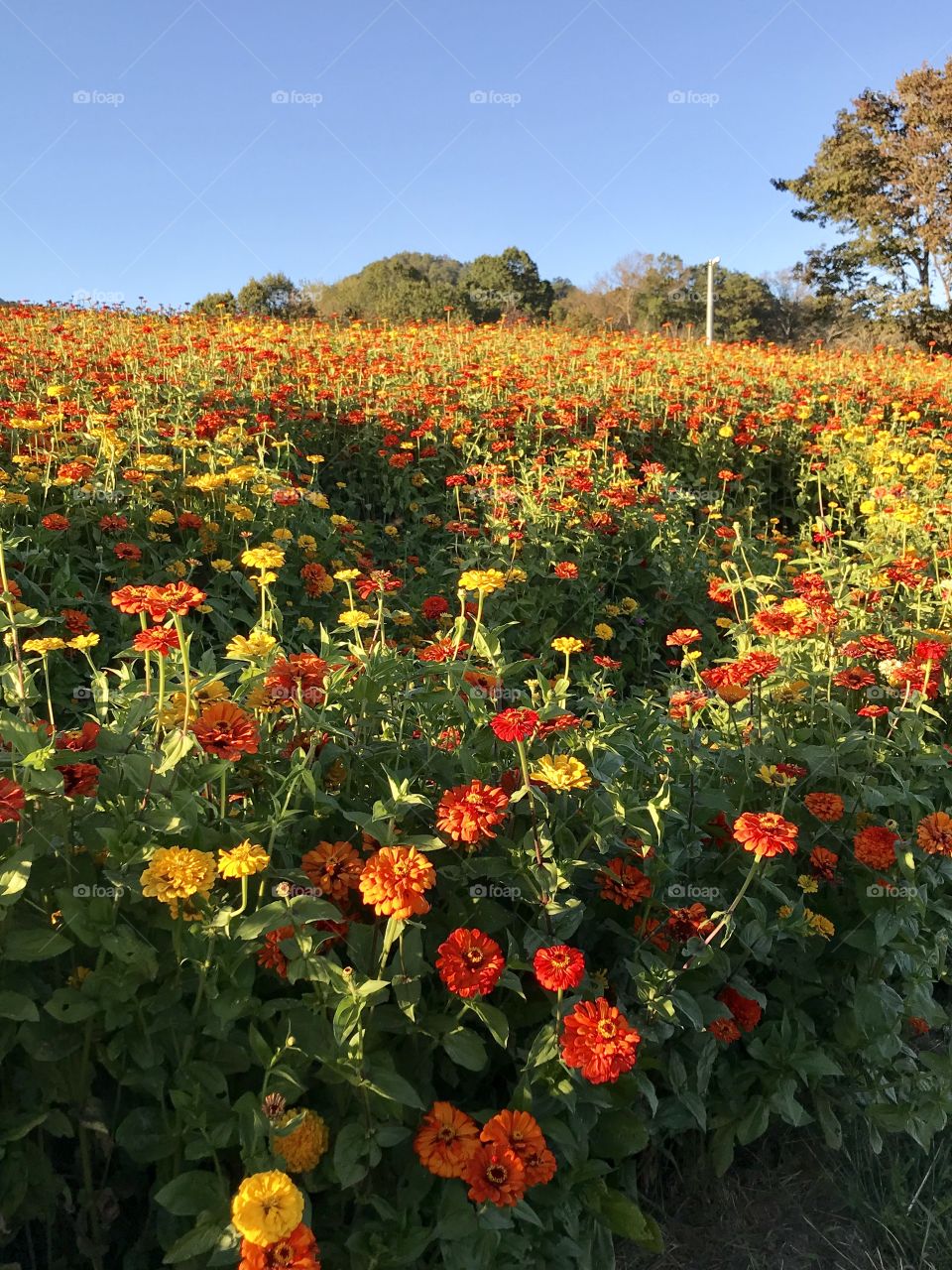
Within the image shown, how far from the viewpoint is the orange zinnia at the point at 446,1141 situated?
1.33 metres

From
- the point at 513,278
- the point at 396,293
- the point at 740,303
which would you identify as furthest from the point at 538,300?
the point at 740,303

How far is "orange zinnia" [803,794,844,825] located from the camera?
1929 millimetres

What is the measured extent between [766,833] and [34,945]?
1.21 meters

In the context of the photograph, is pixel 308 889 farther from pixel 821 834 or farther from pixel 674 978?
pixel 821 834

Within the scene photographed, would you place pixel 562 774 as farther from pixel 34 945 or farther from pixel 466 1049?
pixel 34 945

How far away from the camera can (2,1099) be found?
1.42 metres

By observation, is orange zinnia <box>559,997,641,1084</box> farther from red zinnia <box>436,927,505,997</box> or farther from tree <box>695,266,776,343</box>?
tree <box>695,266,776,343</box>

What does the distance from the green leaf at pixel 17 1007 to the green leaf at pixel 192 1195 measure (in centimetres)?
33

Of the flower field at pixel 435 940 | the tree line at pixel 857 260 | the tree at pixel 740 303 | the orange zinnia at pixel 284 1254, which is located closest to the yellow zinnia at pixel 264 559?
the flower field at pixel 435 940

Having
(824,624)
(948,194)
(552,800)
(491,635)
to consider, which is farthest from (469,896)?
(948,194)

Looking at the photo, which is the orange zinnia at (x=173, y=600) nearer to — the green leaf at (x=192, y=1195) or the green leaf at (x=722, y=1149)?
the green leaf at (x=192, y=1195)

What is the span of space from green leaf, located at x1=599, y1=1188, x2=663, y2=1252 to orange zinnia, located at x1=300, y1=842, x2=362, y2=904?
2.26 feet

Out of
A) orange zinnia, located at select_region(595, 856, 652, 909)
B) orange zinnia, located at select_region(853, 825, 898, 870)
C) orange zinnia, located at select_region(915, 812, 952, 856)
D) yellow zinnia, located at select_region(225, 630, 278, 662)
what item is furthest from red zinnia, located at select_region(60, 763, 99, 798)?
orange zinnia, located at select_region(915, 812, 952, 856)

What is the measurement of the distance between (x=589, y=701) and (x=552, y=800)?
2.71 ft
